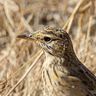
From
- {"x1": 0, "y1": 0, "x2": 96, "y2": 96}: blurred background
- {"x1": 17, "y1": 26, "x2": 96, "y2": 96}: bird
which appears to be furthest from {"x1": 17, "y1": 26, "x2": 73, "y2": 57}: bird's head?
{"x1": 0, "y1": 0, "x2": 96, "y2": 96}: blurred background

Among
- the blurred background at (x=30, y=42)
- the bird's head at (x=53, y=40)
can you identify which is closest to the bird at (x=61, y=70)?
the bird's head at (x=53, y=40)

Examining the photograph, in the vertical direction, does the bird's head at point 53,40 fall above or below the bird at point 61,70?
above

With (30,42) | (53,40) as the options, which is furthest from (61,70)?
(30,42)

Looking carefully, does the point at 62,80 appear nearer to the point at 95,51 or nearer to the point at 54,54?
the point at 54,54

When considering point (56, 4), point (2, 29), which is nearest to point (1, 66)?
point (2, 29)

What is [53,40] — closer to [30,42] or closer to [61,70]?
[61,70]

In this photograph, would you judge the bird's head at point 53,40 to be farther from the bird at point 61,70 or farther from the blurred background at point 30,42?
the blurred background at point 30,42

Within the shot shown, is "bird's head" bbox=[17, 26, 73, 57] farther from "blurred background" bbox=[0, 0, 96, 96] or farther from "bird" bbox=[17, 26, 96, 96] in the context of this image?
"blurred background" bbox=[0, 0, 96, 96]
